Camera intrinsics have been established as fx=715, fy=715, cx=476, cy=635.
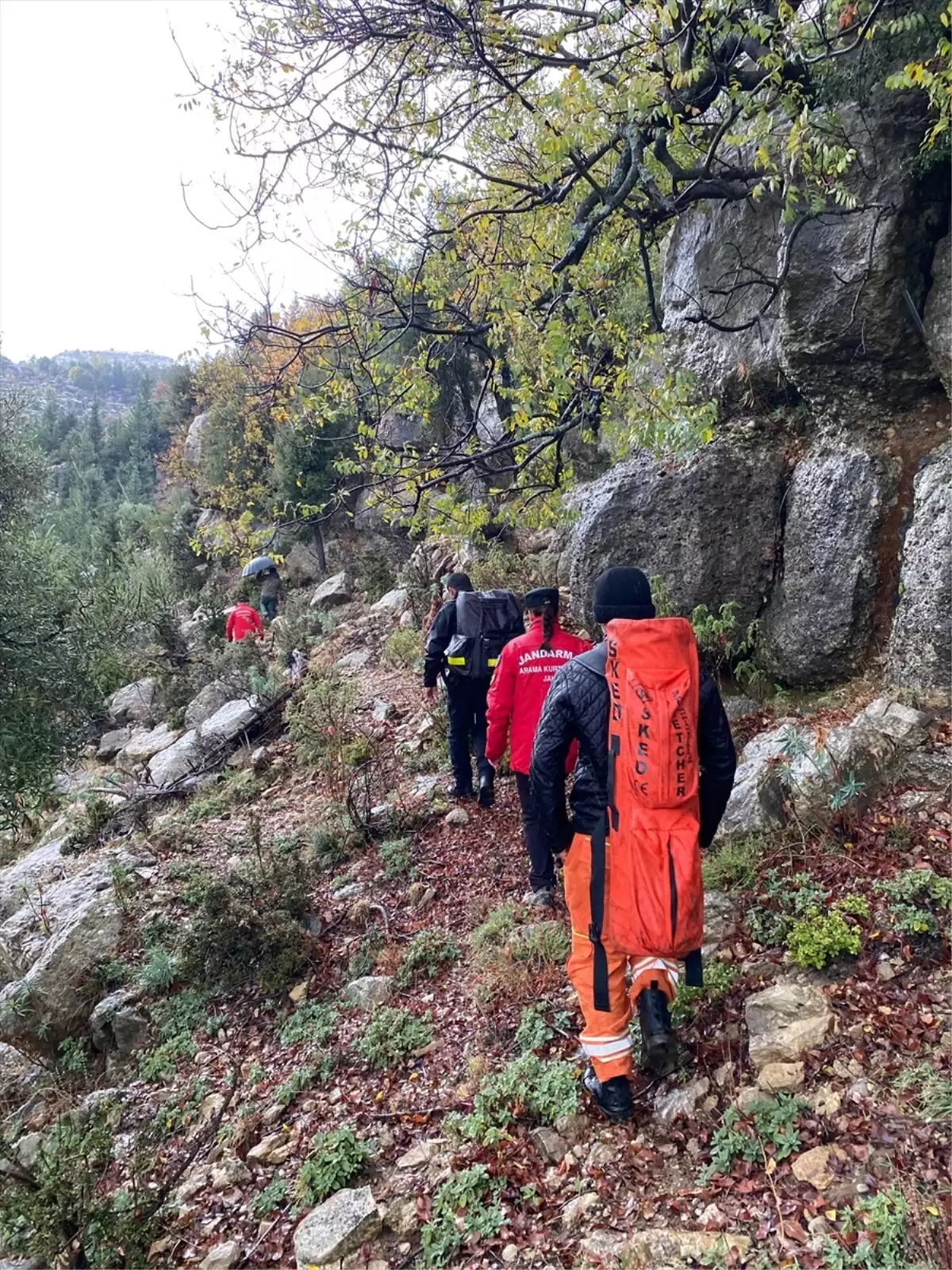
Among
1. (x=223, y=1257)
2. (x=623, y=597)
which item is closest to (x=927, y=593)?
(x=623, y=597)

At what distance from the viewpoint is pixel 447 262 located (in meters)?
5.80

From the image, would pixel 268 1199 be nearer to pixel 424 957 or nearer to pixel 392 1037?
pixel 392 1037

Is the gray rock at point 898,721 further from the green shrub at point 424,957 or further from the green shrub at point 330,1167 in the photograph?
the green shrub at point 330,1167

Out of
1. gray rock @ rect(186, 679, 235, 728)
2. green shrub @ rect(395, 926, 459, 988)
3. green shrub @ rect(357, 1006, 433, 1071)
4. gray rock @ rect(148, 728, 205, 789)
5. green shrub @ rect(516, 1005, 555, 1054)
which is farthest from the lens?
gray rock @ rect(186, 679, 235, 728)

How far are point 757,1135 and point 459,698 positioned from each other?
4.23 m

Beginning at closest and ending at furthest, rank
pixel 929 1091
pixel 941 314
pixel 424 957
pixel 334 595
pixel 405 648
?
1. pixel 929 1091
2. pixel 424 957
3. pixel 941 314
4. pixel 405 648
5. pixel 334 595

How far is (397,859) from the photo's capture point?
234 inches

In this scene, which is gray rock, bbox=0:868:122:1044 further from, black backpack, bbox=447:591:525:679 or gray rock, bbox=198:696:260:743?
black backpack, bbox=447:591:525:679

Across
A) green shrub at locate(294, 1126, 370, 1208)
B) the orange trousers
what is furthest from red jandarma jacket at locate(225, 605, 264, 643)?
the orange trousers

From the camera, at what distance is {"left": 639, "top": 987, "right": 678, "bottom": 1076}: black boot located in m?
3.10

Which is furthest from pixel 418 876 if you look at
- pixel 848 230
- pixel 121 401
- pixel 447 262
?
pixel 121 401

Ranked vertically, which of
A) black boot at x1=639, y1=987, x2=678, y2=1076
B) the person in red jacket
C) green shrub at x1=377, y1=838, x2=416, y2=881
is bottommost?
green shrub at x1=377, y1=838, x2=416, y2=881

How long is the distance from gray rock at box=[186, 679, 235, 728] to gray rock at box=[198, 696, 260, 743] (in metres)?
0.68

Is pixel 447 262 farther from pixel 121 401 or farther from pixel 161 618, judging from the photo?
pixel 121 401
